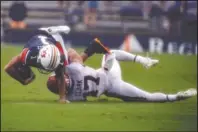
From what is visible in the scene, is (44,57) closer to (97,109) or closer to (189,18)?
(97,109)

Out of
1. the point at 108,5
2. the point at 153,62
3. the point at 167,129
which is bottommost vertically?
the point at 167,129

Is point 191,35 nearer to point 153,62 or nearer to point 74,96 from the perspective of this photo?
point 153,62

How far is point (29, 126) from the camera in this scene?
5559 mm

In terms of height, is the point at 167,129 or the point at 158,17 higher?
the point at 158,17

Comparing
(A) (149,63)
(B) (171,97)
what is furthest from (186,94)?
(A) (149,63)

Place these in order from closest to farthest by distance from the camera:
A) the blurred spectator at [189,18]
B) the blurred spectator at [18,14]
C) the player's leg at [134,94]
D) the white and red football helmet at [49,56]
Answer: the white and red football helmet at [49,56] → the player's leg at [134,94] → the blurred spectator at [18,14] → the blurred spectator at [189,18]

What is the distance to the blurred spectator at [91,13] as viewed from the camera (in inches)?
234

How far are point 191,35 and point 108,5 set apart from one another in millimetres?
613

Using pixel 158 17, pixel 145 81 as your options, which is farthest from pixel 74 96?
pixel 158 17

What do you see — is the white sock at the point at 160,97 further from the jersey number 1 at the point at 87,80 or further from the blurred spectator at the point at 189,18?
the blurred spectator at the point at 189,18

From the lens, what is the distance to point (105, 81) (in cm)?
558

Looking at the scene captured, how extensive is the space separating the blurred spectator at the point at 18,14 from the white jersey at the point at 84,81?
53 cm

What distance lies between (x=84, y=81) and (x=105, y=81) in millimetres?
141

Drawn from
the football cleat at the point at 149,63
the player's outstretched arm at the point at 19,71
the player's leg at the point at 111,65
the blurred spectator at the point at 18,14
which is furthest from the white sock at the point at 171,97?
the blurred spectator at the point at 18,14
